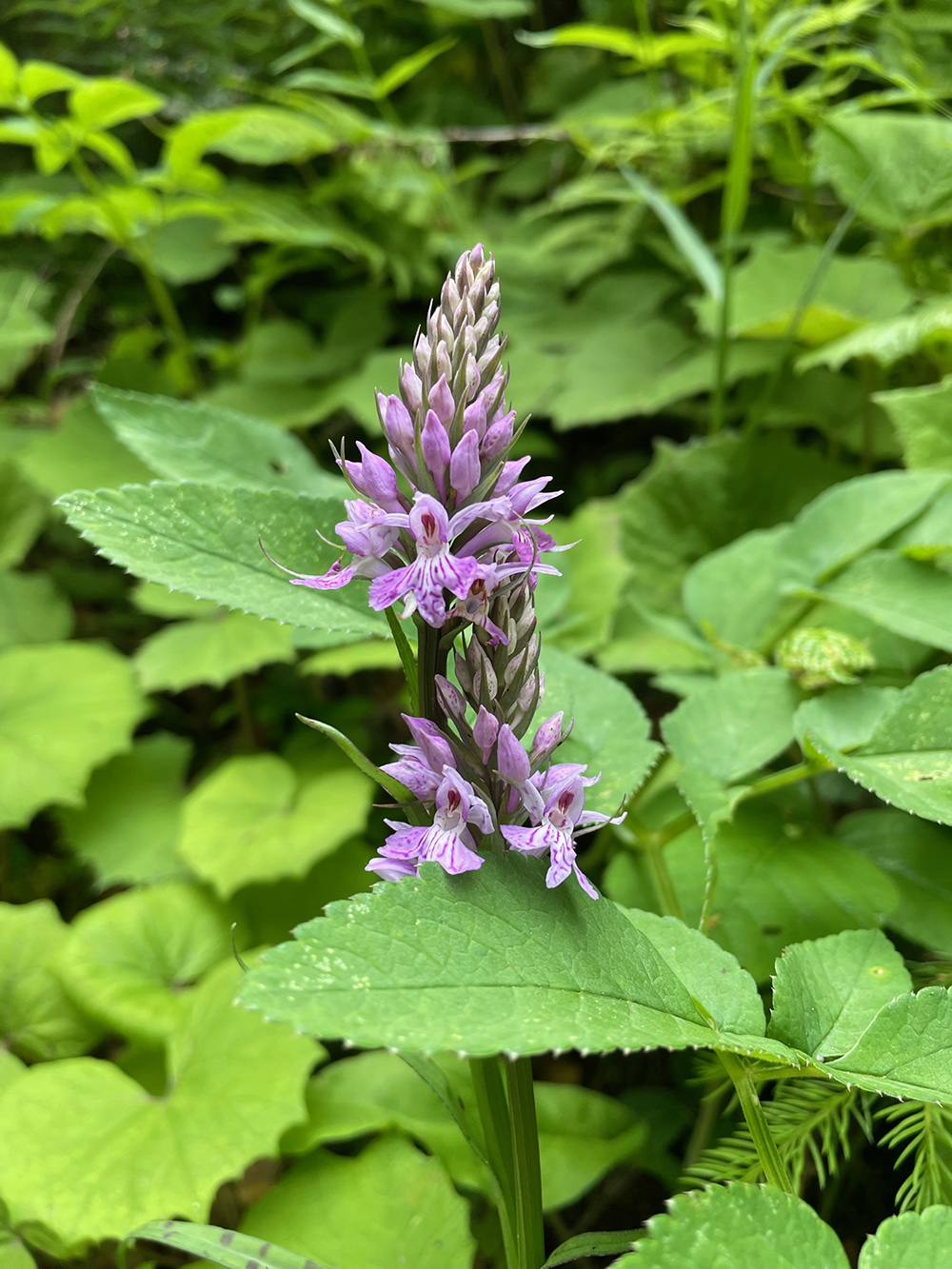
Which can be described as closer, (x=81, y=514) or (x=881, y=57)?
(x=81, y=514)

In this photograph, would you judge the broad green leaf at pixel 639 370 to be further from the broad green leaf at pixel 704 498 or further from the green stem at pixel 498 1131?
the green stem at pixel 498 1131

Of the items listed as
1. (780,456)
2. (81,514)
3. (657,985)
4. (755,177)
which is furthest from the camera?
(755,177)

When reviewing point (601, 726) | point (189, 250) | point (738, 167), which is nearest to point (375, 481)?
point (601, 726)

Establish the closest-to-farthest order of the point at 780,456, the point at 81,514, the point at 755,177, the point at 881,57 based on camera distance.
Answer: the point at 81,514 < the point at 780,456 < the point at 881,57 < the point at 755,177

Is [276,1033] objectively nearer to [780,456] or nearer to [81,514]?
[81,514]

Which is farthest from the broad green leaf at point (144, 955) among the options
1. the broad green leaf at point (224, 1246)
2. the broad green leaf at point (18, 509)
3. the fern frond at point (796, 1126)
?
the broad green leaf at point (18, 509)

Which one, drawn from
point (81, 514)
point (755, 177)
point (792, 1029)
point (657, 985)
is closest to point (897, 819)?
point (792, 1029)

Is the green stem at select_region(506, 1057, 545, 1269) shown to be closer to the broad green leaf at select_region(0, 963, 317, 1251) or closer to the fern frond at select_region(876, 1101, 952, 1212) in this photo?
the fern frond at select_region(876, 1101, 952, 1212)
